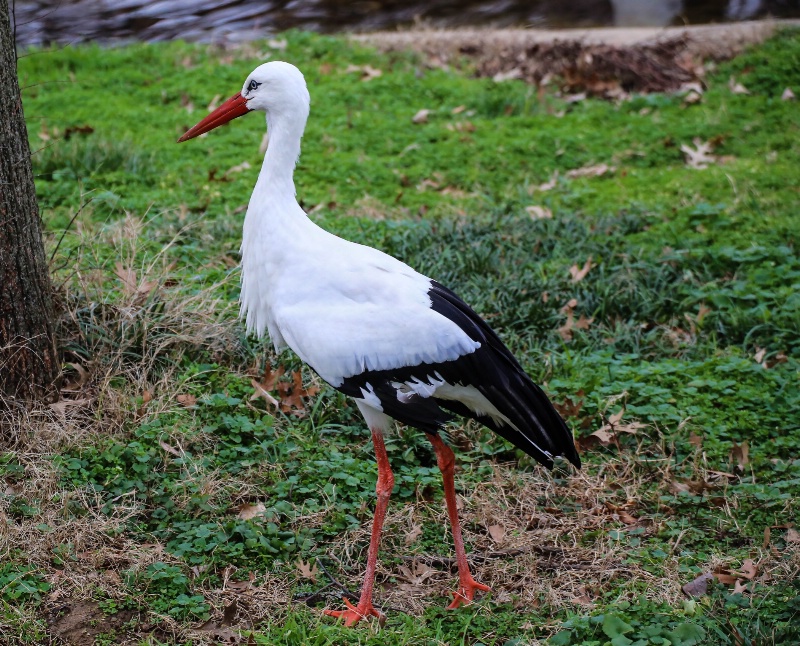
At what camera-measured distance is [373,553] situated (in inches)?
147

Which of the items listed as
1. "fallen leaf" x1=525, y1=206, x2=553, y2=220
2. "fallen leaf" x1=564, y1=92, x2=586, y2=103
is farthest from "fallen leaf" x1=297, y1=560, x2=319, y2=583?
"fallen leaf" x1=564, y1=92, x2=586, y2=103

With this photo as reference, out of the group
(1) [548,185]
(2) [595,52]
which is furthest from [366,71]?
(1) [548,185]

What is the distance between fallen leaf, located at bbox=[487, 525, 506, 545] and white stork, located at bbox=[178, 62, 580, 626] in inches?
12.5

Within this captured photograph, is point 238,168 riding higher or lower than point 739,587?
higher

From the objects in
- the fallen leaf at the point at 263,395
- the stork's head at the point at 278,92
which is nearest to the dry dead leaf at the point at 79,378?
the fallen leaf at the point at 263,395

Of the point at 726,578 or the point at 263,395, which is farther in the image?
the point at 263,395

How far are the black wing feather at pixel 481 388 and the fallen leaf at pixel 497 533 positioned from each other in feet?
1.37

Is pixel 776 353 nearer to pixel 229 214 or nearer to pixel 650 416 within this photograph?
pixel 650 416

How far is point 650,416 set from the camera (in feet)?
15.5

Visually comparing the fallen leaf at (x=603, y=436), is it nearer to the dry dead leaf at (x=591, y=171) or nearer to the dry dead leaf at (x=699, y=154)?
the dry dead leaf at (x=591, y=171)

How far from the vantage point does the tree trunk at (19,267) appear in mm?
4062

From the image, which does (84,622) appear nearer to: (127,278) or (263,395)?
(263,395)

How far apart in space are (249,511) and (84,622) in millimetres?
862

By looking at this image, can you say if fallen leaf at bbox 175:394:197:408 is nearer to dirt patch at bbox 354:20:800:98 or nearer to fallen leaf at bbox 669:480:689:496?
fallen leaf at bbox 669:480:689:496
